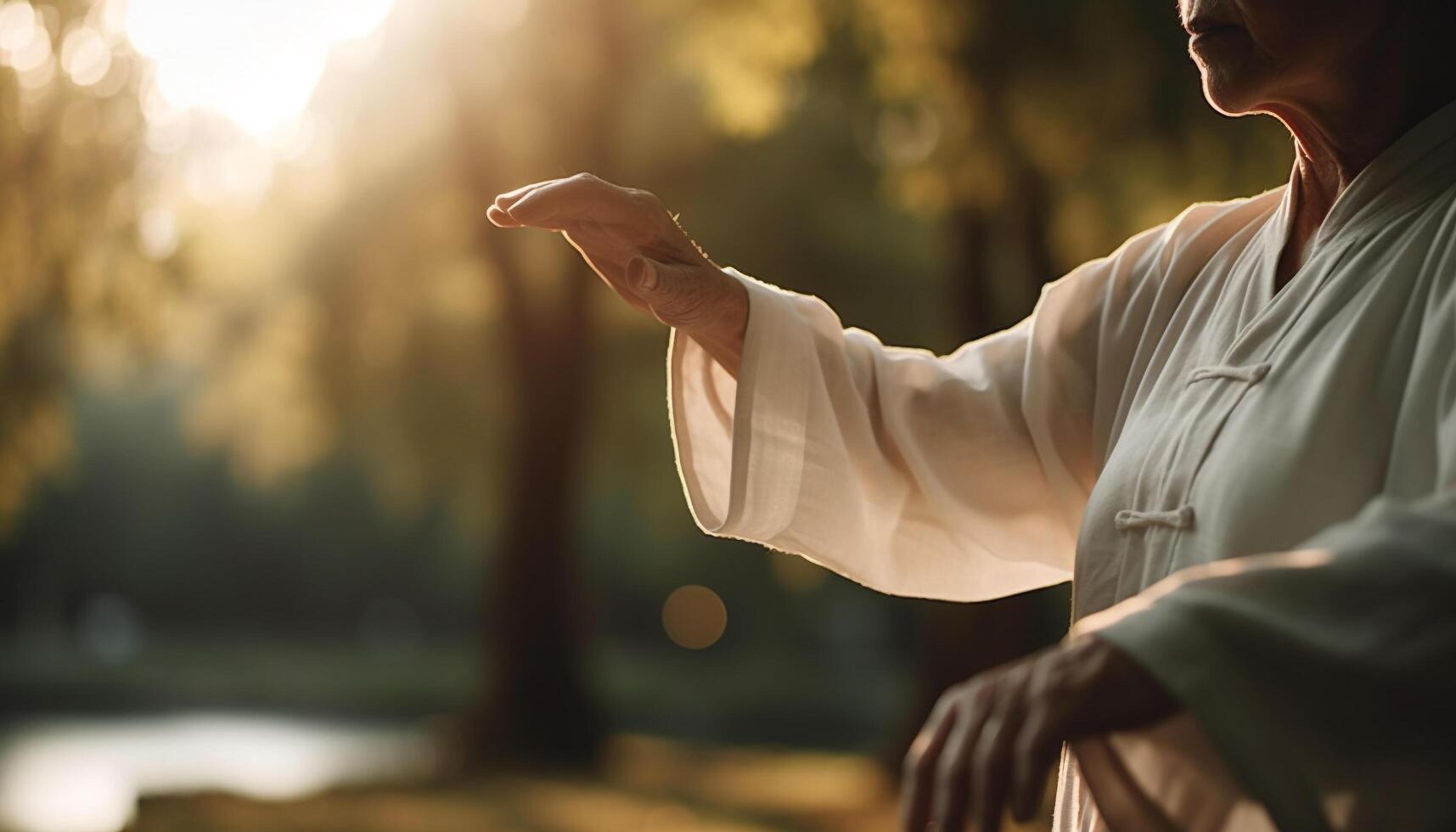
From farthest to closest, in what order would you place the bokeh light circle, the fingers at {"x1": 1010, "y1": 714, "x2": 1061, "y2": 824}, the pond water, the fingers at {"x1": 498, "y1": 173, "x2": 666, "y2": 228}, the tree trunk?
the bokeh light circle, the tree trunk, the pond water, the fingers at {"x1": 498, "y1": 173, "x2": 666, "y2": 228}, the fingers at {"x1": 1010, "y1": 714, "x2": 1061, "y2": 824}

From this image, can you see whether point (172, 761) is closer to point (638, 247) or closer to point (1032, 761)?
point (638, 247)

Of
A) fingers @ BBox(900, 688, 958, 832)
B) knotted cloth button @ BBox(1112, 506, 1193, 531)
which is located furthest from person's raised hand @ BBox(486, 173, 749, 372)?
fingers @ BBox(900, 688, 958, 832)

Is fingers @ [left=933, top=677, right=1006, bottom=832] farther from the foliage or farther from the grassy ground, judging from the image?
the foliage

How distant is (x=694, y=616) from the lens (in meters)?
23.9

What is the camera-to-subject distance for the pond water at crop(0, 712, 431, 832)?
8141 mm

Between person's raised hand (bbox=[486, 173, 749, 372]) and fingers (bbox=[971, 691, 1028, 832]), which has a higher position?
person's raised hand (bbox=[486, 173, 749, 372])

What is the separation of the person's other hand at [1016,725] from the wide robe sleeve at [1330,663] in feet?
0.07

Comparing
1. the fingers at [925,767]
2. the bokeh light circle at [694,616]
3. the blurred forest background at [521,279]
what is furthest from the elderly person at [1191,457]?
the bokeh light circle at [694,616]

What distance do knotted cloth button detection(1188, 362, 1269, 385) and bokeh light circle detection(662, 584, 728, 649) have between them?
21455 millimetres

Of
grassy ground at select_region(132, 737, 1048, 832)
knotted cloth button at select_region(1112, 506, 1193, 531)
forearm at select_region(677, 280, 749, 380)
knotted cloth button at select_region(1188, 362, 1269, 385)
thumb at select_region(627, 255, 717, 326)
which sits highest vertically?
thumb at select_region(627, 255, 717, 326)

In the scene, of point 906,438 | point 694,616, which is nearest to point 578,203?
point 906,438

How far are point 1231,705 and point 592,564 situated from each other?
2212cm

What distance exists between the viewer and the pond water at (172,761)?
26.7ft

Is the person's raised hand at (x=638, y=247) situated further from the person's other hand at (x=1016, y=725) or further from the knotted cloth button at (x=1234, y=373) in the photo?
the person's other hand at (x=1016, y=725)
